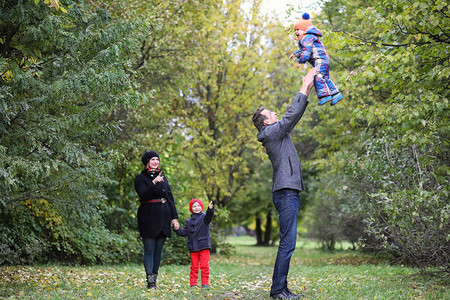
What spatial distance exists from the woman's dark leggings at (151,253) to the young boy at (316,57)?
3434 millimetres

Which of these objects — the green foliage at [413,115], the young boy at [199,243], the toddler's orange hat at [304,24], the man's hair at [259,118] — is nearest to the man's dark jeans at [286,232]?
the man's hair at [259,118]

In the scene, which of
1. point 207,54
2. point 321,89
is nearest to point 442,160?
point 321,89

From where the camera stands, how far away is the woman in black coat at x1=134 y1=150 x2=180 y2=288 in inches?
286

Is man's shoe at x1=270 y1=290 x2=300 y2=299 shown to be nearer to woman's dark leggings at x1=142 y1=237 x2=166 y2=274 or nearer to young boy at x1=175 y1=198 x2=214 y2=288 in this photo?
young boy at x1=175 y1=198 x2=214 y2=288

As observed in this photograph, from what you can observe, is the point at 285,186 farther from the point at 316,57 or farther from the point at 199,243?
the point at 199,243

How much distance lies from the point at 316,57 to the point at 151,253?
12.5 ft

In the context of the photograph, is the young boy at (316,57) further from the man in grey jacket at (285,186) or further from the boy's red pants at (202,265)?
the boy's red pants at (202,265)

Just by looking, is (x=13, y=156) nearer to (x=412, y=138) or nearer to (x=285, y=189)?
(x=285, y=189)

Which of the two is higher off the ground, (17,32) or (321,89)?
(17,32)

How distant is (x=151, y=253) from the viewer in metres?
7.27

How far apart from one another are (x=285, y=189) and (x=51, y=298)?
3.42m

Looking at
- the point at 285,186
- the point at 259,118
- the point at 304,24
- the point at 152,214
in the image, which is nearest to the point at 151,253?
the point at 152,214

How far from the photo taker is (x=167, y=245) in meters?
15.9

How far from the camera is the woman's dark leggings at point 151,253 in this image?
7.23 m
